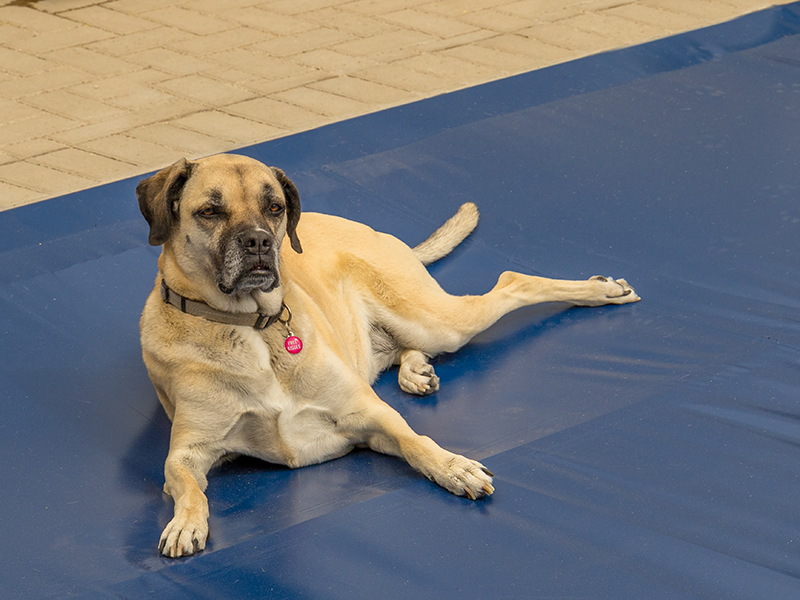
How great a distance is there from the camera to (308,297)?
3584mm

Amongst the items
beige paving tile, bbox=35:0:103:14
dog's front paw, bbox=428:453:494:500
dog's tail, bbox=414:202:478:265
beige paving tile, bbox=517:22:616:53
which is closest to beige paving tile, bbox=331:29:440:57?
beige paving tile, bbox=517:22:616:53

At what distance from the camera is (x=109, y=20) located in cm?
827

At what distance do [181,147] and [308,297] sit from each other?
119 inches

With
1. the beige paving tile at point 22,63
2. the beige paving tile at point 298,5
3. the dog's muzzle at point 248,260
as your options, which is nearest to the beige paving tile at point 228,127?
the beige paving tile at point 22,63

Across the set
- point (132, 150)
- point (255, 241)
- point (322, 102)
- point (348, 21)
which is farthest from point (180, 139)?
point (255, 241)

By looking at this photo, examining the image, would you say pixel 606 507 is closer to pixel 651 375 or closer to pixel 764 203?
pixel 651 375

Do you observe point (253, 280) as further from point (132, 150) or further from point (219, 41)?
point (219, 41)

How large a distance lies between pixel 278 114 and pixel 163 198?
367 cm

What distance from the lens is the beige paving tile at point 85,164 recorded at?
586cm

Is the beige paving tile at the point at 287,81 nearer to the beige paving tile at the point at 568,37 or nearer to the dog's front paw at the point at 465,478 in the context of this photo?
the beige paving tile at the point at 568,37

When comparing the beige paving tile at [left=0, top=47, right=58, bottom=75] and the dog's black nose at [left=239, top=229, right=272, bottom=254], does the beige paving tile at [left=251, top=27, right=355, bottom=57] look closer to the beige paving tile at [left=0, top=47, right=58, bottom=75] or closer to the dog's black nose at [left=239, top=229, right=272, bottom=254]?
the beige paving tile at [left=0, top=47, right=58, bottom=75]

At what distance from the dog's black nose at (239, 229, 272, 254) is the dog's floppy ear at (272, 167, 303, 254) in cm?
32

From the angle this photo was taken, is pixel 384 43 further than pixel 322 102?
Yes

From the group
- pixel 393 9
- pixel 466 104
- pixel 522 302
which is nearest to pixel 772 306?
pixel 522 302
